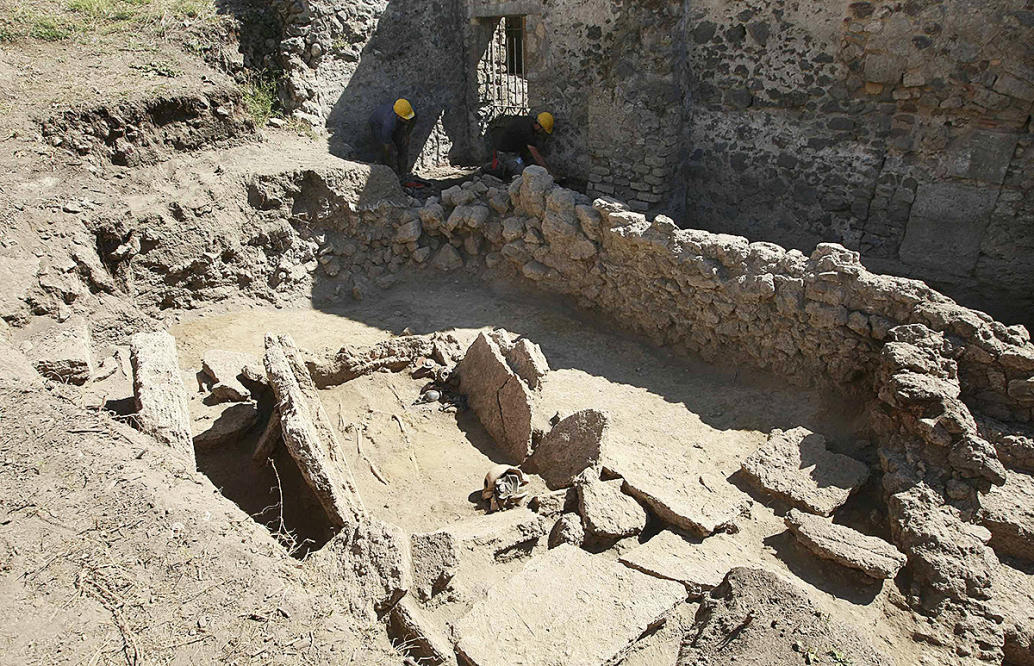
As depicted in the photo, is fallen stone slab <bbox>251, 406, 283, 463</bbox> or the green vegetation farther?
the green vegetation

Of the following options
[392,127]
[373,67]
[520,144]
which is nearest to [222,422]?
[392,127]

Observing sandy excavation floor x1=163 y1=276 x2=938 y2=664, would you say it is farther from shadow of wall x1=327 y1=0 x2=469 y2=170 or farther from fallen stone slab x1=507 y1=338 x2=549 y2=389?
shadow of wall x1=327 y1=0 x2=469 y2=170

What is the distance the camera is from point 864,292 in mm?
5102

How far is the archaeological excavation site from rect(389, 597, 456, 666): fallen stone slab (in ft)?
0.06

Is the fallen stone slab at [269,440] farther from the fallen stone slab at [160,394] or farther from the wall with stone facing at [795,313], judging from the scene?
the wall with stone facing at [795,313]

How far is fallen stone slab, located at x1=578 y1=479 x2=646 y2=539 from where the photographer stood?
4.04 meters

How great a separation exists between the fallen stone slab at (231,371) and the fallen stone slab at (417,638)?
2.59 meters

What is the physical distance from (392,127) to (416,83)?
51.7 inches

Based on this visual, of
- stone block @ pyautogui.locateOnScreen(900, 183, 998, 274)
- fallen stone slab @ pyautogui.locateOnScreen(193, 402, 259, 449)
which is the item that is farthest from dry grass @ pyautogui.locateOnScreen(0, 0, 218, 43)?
stone block @ pyautogui.locateOnScreen(900, 183, 998, 274)

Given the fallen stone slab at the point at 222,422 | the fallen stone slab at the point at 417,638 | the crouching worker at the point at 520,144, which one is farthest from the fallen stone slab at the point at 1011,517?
the crouching worker at the point at 520,144

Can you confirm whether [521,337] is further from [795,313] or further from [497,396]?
[795,313]

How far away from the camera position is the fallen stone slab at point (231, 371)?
199 inches

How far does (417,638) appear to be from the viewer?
3029 millimetres

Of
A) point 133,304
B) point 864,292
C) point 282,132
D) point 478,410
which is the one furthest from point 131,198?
point 864,292
